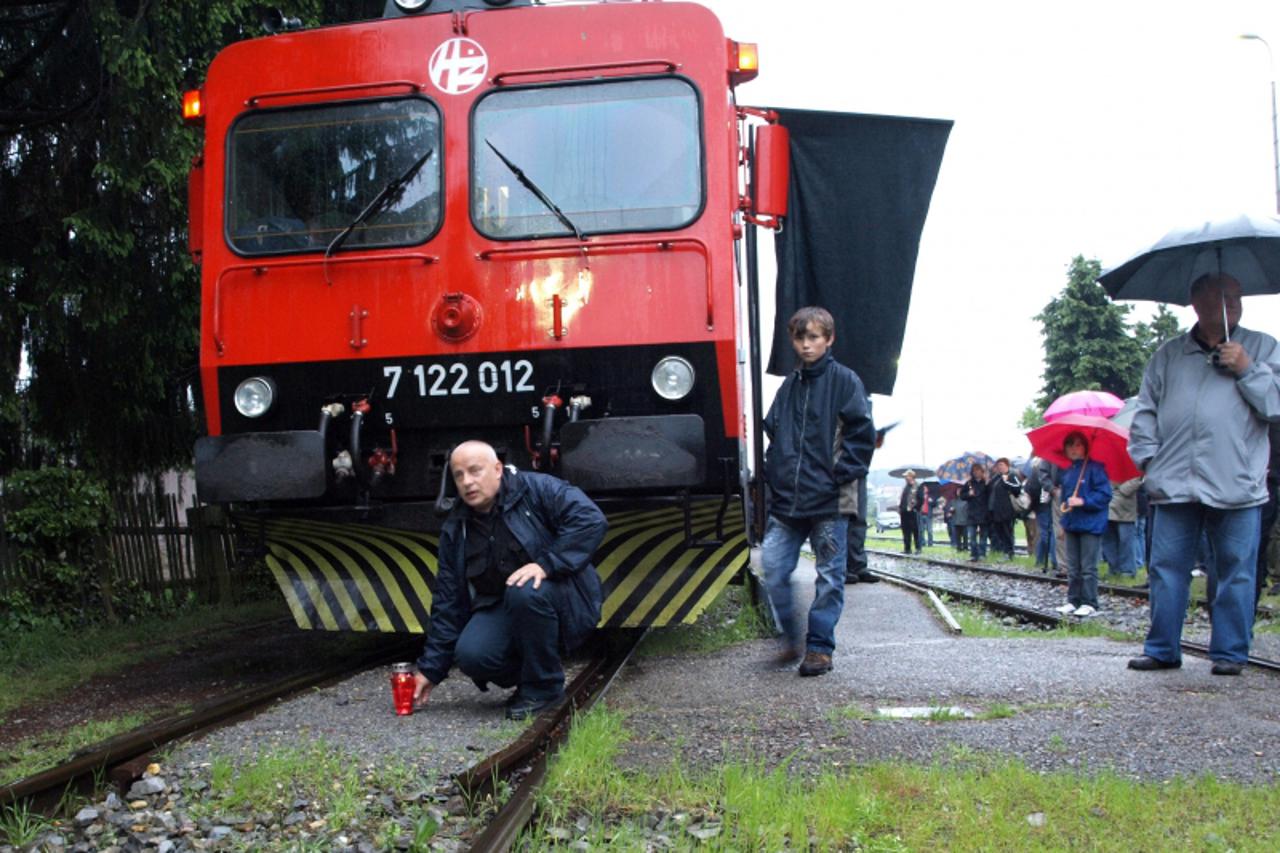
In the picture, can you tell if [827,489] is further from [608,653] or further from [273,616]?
[273,616]

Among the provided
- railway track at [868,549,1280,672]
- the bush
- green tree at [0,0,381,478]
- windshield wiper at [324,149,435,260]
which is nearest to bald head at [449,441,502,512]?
windshield wiper at [324,149,435,260]

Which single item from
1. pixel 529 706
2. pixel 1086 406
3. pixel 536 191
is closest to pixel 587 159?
pixel 536 191

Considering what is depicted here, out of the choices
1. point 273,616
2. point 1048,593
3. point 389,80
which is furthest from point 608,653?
point 1048,593

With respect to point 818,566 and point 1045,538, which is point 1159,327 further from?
point 818,566

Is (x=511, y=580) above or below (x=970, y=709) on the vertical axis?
above

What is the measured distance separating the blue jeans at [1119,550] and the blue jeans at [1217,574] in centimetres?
823

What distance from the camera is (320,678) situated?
21.0 ft

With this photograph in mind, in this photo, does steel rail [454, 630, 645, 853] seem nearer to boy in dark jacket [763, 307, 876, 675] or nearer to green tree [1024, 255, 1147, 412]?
boy in dark jacket [763, 307, 876, 675]

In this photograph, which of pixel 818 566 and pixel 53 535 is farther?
pixel 53 535

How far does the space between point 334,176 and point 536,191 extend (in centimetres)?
110

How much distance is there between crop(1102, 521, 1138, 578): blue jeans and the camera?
13891 mm

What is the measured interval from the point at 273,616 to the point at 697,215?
6442mm

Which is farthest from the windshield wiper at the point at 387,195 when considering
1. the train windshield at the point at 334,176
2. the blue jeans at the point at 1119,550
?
the blue jeans at the point at 1119,550

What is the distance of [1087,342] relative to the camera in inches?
1588
